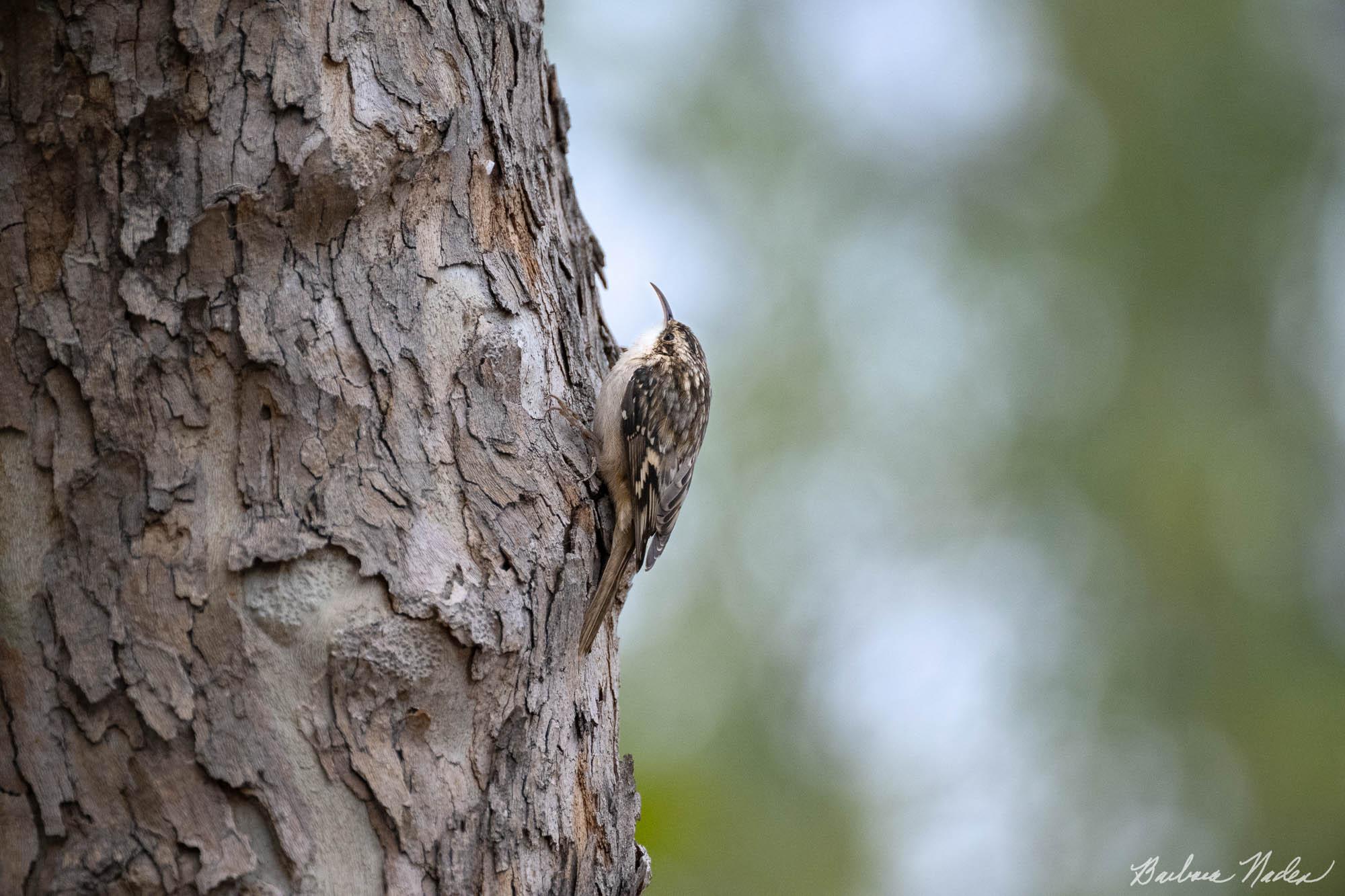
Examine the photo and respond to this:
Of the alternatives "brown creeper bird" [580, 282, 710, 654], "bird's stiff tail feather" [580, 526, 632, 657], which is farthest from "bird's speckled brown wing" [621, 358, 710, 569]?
"bird's stiff tail feather" [580, 526, 632, 657]

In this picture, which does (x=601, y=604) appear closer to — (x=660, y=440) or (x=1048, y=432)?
(x=660, y=440)

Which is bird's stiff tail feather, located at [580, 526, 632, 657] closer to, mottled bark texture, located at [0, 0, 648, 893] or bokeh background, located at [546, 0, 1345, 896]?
mottled bark texture, located at [0, 0, 648, 893]

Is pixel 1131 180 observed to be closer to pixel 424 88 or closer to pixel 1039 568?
pixel 1039 568

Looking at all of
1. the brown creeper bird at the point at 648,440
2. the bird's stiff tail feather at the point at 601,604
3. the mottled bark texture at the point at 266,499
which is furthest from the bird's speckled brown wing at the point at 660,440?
the mottled bark texture at the point at 266,499

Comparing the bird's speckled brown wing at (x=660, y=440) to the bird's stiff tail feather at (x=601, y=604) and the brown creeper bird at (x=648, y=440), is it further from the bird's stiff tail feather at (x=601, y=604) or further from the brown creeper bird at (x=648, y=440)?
the bird's stiff tail feather at (x=601, y=604)

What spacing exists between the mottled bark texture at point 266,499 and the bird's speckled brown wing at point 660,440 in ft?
1.27

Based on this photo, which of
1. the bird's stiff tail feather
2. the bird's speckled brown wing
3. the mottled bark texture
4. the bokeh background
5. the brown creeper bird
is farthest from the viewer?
the bokeh background

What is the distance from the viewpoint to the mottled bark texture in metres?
1.37

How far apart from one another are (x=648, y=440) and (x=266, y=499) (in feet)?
3.24

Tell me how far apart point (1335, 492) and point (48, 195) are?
5.41 meters

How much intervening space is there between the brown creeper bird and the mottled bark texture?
89mm

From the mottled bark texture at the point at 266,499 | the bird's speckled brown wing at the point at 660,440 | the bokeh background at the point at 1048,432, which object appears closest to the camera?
the mottled bark texture at the point at 266,499

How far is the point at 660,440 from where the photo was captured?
245 cm

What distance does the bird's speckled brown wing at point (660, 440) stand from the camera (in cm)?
214
